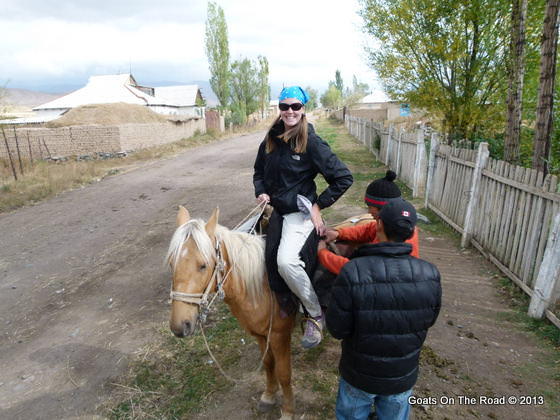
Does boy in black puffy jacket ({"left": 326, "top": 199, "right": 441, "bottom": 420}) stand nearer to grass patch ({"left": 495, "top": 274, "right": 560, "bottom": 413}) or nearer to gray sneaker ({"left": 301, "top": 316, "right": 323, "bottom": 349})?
gray sneaker ({"left": 301, "top": 316, "right": 323, "bottom": 349})

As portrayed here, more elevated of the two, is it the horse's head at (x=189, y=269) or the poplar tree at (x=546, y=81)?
the poplar tree at (x=546, y=81)

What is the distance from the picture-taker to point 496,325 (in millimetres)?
3955

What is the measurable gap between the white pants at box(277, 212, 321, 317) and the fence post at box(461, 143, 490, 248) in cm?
444

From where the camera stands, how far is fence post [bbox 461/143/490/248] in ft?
18.7

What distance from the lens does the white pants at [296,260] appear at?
2514 mm

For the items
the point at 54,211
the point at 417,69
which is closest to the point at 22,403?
the point at 54,211

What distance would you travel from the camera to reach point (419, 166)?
9.28 m

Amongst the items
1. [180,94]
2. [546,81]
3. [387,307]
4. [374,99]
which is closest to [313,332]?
[387,307]

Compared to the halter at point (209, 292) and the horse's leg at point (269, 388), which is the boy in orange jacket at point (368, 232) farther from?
the horse's leg at point (269, 388)

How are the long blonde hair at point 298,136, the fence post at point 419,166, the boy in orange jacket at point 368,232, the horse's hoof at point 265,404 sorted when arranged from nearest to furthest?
the boy in orange jacket at point 368,232 < the long blonde hair at point 298,136 < the horse's hoof at point 265,404 < the fence post at point 419,166

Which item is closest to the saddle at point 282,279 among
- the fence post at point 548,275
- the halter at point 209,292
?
the halter at point 209,292

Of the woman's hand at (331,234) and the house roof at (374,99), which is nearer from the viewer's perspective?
the woman's hand at (331,234)

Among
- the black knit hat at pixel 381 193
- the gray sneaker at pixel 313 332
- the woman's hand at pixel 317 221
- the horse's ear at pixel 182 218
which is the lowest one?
the gray sneaker at pixel 313 332

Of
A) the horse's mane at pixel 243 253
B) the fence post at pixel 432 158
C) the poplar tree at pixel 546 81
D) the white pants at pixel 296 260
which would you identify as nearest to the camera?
the horse's mane at pixel 243 253
